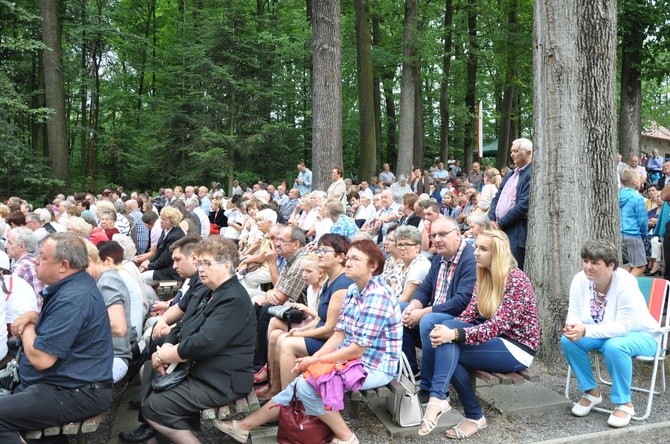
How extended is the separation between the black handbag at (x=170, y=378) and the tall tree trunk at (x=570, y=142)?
3.28 metres

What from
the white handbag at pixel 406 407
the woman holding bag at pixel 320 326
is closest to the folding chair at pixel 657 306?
the white handbag at pixel 406 407

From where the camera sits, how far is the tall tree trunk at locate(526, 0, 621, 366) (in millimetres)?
5473

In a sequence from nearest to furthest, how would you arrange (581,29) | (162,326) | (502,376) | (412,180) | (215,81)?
(502,376) → (162,326) → (581,29) → (412,180) → (215,81)

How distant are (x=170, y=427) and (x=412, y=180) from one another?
46.8ft

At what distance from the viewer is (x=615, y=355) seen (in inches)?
171

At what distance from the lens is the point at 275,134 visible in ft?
83.2

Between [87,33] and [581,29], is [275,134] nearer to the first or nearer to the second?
[87,33]

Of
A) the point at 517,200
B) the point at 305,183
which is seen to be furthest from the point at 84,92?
the point at 517,200

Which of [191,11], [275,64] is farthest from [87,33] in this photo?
[275,64]

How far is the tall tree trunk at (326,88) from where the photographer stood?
11.9 m

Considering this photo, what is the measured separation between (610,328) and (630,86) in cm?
1569

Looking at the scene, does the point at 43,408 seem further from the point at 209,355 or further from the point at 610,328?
the point at 610,328

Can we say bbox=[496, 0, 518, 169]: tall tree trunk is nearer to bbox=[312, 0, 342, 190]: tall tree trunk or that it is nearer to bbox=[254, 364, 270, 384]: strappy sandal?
bbox=[312, 0, 342, 190]: tall tree trunk

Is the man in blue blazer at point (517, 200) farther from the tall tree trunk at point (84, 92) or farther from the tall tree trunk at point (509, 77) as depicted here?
the tall tree trunk at point (84, 92)
